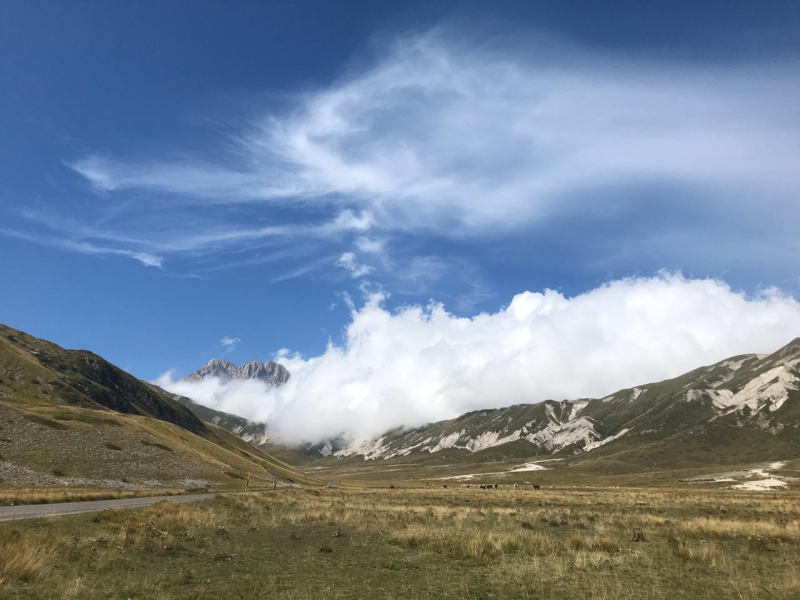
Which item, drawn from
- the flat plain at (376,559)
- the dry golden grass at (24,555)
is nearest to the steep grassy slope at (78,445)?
the flat plain at (376,559)

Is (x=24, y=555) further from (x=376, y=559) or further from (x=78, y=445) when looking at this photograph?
(x=78, y=445)

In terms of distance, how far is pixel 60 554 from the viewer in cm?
1477

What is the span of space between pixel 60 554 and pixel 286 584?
7146 millimetres

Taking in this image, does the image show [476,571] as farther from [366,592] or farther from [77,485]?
[77,485]

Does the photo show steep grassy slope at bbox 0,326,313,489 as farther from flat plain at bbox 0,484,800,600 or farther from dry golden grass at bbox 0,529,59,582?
dry golden grass at bbox 0,529,59,582

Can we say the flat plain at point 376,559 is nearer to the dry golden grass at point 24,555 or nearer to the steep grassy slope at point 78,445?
the dry golden grass at point 24,555

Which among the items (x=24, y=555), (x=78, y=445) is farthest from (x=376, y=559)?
(x=78, y=445)

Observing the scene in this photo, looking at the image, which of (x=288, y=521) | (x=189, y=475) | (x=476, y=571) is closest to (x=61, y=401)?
(x=189, y=475)

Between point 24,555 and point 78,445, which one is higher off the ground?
point 78,445

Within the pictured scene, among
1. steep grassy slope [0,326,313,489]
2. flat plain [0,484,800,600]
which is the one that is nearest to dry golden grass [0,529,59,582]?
flat plain [0,484,800,600]

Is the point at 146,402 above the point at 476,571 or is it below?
above

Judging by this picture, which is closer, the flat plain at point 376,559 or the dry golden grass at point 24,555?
the dry golden grass at point 24,555

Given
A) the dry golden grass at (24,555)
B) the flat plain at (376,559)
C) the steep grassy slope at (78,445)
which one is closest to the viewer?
the dry golden grass at (24,555)

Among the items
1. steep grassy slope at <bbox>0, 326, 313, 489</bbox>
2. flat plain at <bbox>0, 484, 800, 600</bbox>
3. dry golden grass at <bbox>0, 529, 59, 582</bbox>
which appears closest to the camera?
dry golden grass at <bbox>0, 529, 59, 582</bbox>
